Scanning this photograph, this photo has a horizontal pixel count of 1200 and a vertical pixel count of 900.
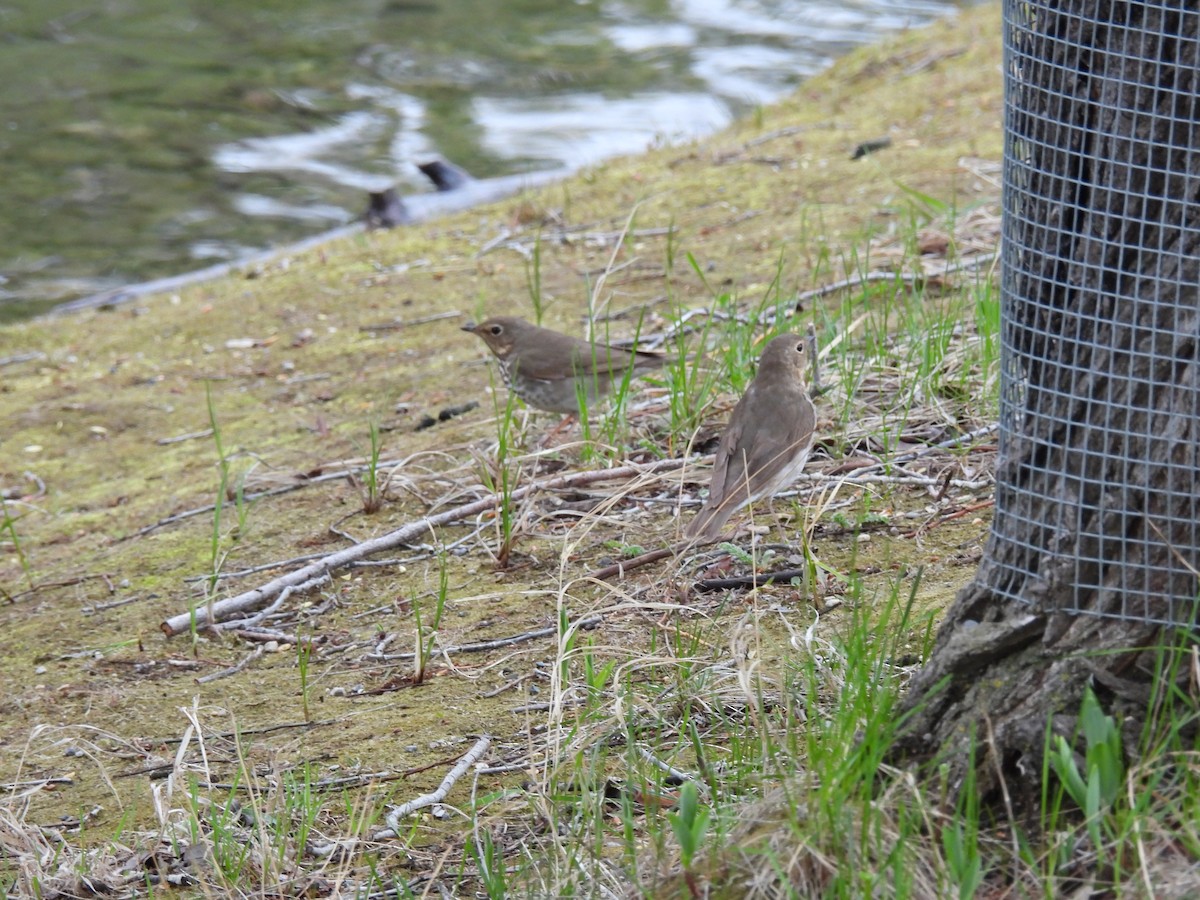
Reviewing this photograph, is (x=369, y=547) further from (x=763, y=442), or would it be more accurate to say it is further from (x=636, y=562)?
(x=763, y=442)

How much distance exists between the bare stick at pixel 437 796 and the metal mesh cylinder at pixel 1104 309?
53.7 inches

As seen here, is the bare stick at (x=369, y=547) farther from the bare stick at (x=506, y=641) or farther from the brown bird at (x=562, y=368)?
the brown bird at (x=562, y=368)

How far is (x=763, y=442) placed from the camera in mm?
4816

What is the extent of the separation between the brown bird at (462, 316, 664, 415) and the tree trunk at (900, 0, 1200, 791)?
2.93 metres

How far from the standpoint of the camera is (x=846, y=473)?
509 centimetres

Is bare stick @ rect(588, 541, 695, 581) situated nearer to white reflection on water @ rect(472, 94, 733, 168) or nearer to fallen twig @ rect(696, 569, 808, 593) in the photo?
fallen twig @ rect(696, 569, 808, 593)

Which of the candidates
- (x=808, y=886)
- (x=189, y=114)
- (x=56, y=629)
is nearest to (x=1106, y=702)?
(x=808, y=886)

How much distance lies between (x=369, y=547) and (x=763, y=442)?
1329 mm

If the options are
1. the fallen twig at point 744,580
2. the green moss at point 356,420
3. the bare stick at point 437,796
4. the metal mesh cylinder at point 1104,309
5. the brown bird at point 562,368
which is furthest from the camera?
the brown bird at point 562,368

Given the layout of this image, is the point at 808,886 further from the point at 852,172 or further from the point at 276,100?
the point at 276,100

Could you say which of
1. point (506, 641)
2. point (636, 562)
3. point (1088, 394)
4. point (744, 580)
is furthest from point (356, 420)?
point (1088, 394)

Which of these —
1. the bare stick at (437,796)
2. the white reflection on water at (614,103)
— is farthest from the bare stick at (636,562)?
the white reflection on water at (614,103)

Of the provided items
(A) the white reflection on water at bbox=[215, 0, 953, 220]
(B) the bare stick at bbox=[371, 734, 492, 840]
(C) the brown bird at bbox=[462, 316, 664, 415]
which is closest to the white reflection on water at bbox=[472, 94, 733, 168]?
(A) the white reflection on water at bbox=[215, 0, 953, 220]

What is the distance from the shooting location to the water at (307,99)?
43.1 ft
